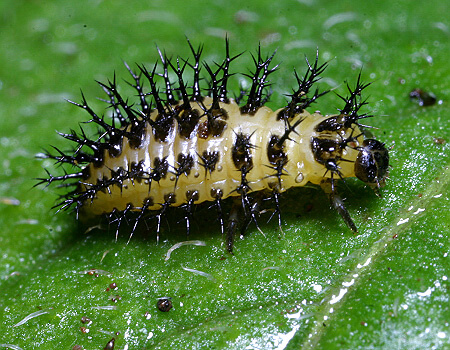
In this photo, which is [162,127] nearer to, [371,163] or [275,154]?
[275,154]

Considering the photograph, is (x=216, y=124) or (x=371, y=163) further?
(x=216, y=124)

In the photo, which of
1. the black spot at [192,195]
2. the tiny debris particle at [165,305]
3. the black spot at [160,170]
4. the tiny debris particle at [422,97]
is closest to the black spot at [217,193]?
the black spot at [192,195]

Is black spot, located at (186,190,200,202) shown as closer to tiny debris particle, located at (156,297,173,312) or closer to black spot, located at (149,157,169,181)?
black spot, located at (149,157,169,181)

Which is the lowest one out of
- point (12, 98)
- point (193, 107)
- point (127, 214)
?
point (127, 214)

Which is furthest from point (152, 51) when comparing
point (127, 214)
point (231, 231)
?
point (231, 231)

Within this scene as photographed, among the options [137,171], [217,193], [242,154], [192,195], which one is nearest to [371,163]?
[242,154]

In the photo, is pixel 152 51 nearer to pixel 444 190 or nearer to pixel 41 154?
pixel 41 154

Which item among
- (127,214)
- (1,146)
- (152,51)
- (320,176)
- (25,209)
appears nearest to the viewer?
(320,176)

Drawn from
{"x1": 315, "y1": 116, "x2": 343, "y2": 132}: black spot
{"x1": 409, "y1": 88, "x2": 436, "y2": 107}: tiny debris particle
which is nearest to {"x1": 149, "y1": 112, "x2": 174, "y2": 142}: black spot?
{"x1": 315, "y1": 116, "x2": 343, "y2": 132}: black spot
